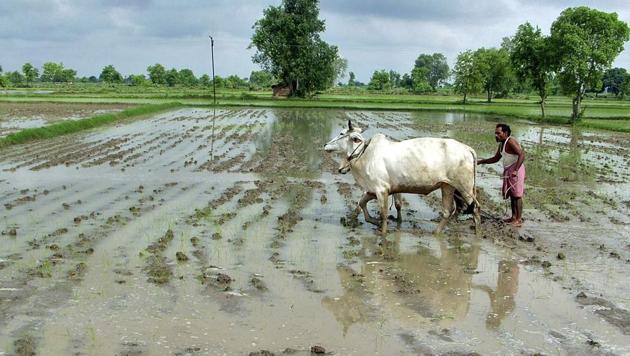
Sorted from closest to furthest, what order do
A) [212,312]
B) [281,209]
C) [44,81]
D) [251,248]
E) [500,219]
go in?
[212,312]
[251,248]
[500,219]
[281,209]
[44,81]

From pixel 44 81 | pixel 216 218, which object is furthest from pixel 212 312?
pixel 44 81

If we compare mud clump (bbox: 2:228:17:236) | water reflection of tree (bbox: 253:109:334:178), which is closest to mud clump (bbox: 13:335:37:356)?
mud clump (bbox: 2:228:17:236)

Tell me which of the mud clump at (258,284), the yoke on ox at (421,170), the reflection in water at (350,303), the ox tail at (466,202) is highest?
the yoke on ox at (421,170)

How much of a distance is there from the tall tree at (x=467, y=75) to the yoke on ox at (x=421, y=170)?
53.6 meters

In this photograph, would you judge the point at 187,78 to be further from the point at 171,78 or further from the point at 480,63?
the point at 480,63

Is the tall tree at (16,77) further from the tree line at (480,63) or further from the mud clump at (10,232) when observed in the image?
the mud clump at (10,232)

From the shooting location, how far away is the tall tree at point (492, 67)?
6138 cm

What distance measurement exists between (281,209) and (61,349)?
6070 mm

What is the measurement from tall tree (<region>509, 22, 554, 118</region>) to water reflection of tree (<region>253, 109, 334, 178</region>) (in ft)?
48.2

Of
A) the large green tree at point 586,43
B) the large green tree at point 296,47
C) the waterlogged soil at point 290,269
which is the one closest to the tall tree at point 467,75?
the large green tree at point 296,47

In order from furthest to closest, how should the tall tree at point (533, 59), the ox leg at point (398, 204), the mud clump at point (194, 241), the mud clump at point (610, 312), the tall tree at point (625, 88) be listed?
the tall tree at point (625, 88) → the tall tree at point (533, 59) → the ox leg at point (398, 204) → the mud clump at point (194, 241) → the mud clump at point (610, 312)

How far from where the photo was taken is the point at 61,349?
4.83 m

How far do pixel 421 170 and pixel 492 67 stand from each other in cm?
5928

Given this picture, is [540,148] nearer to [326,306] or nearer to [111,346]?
[326,306]
